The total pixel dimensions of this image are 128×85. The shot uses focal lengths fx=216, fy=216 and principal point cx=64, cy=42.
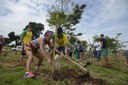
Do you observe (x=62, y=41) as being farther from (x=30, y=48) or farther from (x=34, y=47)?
(x=30, y=48)

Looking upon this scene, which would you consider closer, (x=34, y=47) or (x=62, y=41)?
(x=34, y=47)

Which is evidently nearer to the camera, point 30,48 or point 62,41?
point 30,48

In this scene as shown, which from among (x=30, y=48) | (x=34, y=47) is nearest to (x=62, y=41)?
(x=34, y=47)

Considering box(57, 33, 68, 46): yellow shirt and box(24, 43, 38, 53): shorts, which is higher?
box(57, 33, 68, 46): yellow shirt

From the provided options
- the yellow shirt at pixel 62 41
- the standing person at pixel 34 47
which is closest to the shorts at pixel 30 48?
the standing person at pixel 34 47

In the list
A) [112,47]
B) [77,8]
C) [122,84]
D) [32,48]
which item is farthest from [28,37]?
[112,47]

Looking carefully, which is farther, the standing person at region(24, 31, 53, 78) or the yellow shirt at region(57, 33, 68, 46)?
the yellow shirt at region(57, 33, 68, 46)

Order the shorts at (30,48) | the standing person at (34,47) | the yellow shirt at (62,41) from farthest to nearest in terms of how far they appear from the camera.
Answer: the yellow shirt at (62,41) < the shorts at (30,48) < the standing person at (34,47)

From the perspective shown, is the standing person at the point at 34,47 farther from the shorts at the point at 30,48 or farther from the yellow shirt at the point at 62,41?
the yellow shirt at the point at 62,41

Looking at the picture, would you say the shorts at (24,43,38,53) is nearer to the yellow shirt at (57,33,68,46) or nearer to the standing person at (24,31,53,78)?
the standing person at (24,31,53,78)

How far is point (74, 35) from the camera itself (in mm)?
30266

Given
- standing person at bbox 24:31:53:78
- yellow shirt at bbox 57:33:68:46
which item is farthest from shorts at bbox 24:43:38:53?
yellow shirt at bbox 57:33:68:46

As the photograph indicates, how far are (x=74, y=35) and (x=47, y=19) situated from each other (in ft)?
17.7

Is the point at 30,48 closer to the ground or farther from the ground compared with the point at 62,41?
closer to the ground
